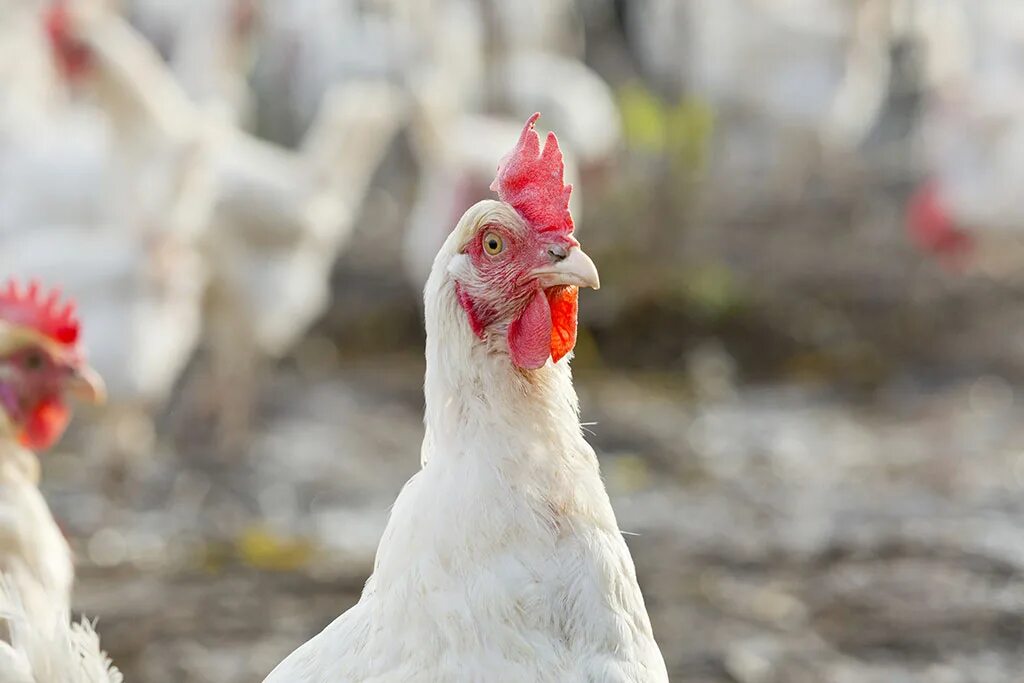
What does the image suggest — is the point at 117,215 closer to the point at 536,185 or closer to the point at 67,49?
the point at 67,49

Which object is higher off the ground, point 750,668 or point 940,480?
point 940,480

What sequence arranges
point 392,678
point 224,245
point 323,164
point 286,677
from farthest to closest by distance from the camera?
point 323,164 < point 224,245 < point 286,677 < point 392,678

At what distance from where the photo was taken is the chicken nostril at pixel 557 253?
257 centimetres

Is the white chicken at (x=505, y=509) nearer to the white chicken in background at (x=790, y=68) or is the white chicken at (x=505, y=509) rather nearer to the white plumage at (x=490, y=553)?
the white plumage at (x=490, y=553)

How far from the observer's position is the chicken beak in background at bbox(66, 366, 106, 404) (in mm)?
3779

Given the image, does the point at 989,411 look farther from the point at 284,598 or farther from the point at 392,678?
the point at 392,678

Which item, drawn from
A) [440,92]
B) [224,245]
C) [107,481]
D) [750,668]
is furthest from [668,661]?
[440,92]

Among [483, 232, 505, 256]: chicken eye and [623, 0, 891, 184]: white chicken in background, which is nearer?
[483, 232, 505, 256]: chicken eye

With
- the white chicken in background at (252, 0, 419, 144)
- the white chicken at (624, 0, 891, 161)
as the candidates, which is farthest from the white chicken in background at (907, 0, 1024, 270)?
the white chicken in background at (252, 0, 419, 144)

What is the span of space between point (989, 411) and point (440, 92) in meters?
3.73

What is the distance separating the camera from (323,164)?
7656mm

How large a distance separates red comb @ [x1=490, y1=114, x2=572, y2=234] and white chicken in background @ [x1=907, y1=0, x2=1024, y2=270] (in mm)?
6933

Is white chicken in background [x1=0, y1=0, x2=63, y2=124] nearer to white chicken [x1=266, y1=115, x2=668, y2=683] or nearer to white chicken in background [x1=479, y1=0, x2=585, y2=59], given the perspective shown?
white chicken in background [x1=479, y1=0, x2=585, y2=59]

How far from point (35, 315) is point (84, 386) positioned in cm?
23
